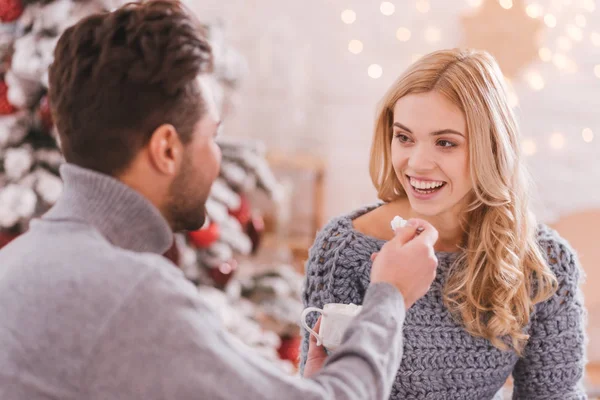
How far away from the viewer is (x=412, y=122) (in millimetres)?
1404

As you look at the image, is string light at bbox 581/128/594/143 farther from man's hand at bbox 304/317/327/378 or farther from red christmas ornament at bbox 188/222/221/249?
man's hand at bbox 304/317/327/378

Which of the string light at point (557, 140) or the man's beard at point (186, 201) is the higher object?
the string light at point (557, 140)

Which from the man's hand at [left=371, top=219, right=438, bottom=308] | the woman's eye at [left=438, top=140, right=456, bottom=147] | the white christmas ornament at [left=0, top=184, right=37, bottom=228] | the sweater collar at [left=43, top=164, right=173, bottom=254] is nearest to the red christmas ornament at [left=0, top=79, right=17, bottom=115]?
the white christmas ornament at [left=0, top=184, right=37, bottom=228]

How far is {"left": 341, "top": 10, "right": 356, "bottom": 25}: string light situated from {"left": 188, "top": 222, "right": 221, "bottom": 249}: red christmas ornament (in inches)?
57.6

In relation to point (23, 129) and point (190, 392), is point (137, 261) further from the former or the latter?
point (23, 129)

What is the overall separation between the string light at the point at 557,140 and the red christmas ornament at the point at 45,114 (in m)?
2.29

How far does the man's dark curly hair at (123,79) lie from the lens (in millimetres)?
919

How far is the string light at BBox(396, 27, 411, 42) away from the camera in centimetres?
334

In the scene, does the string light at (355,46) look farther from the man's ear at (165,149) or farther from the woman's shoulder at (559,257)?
the man's ear at (165,149)

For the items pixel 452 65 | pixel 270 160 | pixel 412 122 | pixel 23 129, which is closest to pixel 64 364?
pixel 412 122

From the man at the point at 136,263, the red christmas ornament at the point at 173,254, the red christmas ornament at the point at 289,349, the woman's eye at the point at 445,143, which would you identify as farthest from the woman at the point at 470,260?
the red christmas ornament at the point at 289,349

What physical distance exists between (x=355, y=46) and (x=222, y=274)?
1474mm

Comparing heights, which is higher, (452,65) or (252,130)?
(452,65)

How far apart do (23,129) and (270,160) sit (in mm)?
1410
